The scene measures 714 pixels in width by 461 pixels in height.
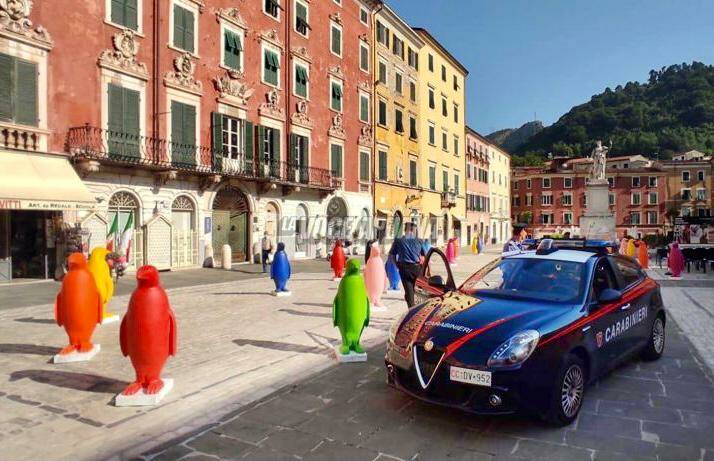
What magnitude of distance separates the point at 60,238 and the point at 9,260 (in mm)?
1502

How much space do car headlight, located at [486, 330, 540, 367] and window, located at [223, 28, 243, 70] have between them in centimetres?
2087

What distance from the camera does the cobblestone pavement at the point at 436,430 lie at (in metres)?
3.96

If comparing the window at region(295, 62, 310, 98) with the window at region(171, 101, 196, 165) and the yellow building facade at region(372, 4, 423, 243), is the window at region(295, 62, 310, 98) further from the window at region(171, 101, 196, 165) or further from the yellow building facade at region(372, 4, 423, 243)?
the yellow building facade at region(372, 4, 423, 243)

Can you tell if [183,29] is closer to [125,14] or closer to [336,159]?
[125,14]

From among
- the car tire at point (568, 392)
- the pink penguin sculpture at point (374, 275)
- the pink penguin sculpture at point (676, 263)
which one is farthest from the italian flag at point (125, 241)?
the pink penguin sculpture at point (676, 263)

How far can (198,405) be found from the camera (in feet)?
16.8

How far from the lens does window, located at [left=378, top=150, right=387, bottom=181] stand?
115ft

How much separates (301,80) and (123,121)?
37.8 feet

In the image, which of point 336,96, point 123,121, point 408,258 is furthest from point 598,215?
point 123,121

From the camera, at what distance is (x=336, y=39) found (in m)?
30.5

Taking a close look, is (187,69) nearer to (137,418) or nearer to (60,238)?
(60,238)

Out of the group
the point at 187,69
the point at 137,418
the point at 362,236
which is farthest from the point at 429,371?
the point at 362,236

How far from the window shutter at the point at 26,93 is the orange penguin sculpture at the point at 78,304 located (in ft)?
37.0

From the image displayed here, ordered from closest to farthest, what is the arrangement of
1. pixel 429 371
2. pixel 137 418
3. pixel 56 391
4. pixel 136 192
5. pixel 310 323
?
1. pixel 429 371
2. pixel 137 418
3. pixel 56 391
4. pixel 310 323
5. pixel 136 192
